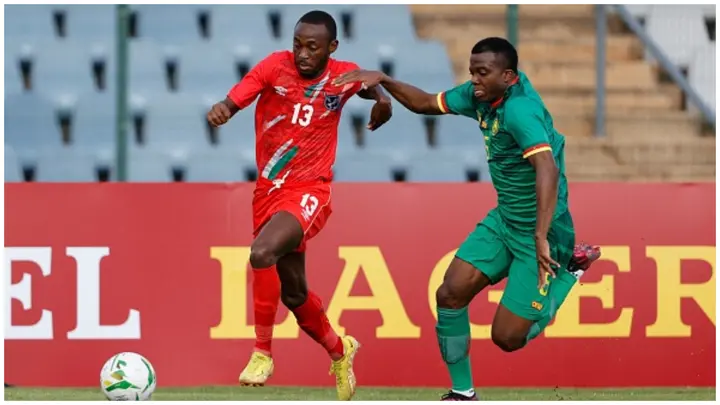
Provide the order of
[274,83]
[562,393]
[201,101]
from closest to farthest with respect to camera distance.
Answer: [274,83], [562,393], [201,101]

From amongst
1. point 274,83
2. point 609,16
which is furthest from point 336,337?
point 609,16

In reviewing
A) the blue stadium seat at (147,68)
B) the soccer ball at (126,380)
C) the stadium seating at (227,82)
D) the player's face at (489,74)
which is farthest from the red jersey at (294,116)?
the blue stadium seat at (147,68)

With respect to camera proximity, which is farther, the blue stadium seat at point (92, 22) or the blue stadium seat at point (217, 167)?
the blue stadium seat at point (92, 22)

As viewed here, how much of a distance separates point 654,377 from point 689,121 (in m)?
3.22

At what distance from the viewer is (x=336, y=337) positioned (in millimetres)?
7527

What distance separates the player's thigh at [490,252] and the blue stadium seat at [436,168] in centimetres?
429

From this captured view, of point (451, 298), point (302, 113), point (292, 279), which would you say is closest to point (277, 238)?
point (292, 279)

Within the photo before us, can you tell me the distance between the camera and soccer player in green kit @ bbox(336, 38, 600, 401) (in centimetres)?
652

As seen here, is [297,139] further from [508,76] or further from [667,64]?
[667,64]

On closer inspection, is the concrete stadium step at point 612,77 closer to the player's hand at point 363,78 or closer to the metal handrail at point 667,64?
the metal handrail at point 667,64

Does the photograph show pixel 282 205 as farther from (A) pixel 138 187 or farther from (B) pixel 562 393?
(B) pixel 562 393

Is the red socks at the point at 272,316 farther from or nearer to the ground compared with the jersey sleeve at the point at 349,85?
nearer to the ground

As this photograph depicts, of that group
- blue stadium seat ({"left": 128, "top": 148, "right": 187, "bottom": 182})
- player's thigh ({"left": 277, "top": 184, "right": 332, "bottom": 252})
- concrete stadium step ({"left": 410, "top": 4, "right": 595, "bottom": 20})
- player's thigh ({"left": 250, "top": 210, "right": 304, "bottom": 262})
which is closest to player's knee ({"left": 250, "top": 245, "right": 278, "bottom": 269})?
player's thigh ({"left": 250, "top": 210, "right": 304, "bottom": 262})

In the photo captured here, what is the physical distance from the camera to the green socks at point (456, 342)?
6.82 m
